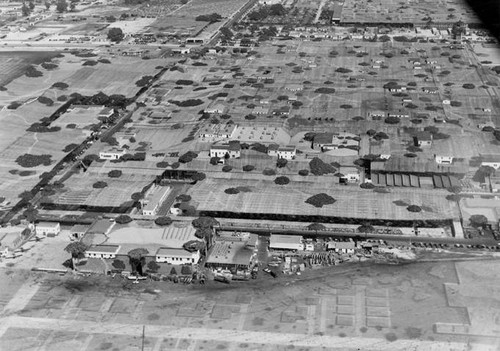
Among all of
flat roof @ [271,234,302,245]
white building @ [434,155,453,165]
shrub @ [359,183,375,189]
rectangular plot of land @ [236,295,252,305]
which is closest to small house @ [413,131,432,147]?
white building @ [434,155,453,165]

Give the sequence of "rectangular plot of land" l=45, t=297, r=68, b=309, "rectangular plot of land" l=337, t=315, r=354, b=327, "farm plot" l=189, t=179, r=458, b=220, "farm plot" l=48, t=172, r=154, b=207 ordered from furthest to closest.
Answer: "farm plot" l=48, t=172, r=154, b=207 → "farm plot" l=189, t=179, r=458, b=220 → "rectangular plot of land" l=45, t=297, r=68, b=309 → "rectangular plot of land" l=337, t=315, r=354, b=327

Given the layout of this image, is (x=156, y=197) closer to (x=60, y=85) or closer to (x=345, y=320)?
(x=345, y=320)

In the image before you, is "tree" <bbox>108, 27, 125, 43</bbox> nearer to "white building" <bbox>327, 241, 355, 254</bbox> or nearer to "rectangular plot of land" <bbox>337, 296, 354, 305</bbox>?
"white building" <bbox>327, 241, 355, 254</bbox>

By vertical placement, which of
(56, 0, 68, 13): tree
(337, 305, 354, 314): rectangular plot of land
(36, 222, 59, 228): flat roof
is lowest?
(56, 0, 68, 13): tree

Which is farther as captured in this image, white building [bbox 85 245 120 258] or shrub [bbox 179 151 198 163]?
shrub [bbox 179 151 198 163]

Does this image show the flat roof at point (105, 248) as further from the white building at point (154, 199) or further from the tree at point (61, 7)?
the tree at point (61, 7)

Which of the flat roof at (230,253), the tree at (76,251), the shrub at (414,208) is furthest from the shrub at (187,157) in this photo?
the shrub at (414,208)

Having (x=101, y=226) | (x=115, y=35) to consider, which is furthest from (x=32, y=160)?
(x=115, y=35)
